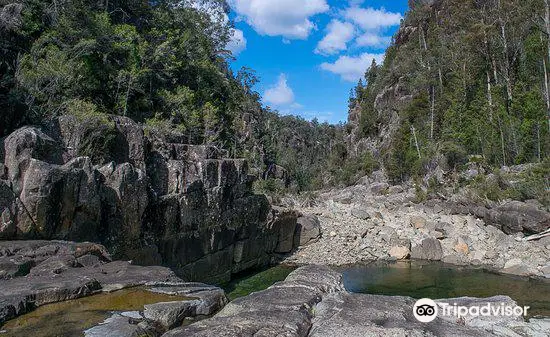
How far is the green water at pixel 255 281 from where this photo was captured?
20.9 metres

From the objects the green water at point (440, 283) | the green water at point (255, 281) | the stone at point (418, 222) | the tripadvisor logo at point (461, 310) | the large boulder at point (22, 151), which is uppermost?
the large boulder at point (22, 151)

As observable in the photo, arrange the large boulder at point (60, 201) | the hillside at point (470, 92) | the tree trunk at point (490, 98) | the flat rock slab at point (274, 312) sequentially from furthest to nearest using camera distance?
1. the tree trunk at point (490, 98)
2. the hillside at point (470, 92)
3. the large boulder at point (60, 201)
4. the flat rock slab at point (274, 312)

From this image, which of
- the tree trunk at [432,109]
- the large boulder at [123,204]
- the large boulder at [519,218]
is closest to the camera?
Answer: the large boulder at [123,204]

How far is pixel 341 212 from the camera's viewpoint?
35.1 m

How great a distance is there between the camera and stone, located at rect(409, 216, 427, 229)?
3023 cm

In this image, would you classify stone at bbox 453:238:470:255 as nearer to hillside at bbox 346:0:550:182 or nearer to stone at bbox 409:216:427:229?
stone at bbox 409:216:427:229

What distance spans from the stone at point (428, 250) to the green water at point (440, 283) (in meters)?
0.98

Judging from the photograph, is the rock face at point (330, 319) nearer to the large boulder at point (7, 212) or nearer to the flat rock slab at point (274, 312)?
the flat rock slab at point (274, 312)

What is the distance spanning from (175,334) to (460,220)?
92.3 feet

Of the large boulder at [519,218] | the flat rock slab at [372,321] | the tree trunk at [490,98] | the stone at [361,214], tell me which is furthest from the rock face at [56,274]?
the tree trunk at [490,98]

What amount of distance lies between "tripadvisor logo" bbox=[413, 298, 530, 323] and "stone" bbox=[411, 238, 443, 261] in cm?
1947

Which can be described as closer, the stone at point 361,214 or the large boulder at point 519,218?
the large boulder at point 519,218

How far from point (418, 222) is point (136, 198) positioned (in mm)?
20970

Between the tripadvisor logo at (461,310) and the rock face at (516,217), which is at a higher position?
the rock face at (516,217)
